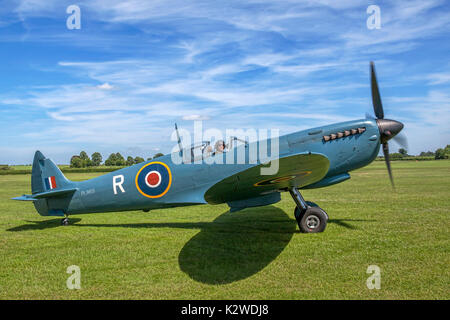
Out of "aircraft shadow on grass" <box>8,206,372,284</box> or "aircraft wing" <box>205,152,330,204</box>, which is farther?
"aircraft shadow on grass" <box>8,206,372,284</box>

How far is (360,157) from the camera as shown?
6.52 meters

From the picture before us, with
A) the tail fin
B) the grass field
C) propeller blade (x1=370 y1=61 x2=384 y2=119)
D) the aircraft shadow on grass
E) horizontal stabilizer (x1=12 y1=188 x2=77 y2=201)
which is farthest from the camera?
the tail fin

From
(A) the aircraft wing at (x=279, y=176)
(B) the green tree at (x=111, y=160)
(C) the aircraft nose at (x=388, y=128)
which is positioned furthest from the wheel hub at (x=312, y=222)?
(B) the green tree at (x=111, y=160)

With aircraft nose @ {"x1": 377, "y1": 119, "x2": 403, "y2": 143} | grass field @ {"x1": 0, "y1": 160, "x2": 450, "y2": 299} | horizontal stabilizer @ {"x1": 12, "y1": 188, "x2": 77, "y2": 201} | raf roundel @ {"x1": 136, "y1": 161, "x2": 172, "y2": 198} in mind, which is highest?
aircraft nose @ {"x1": 377, "y1": 119, "x2": 403, "y2": 143}

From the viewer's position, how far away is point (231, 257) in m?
4.95

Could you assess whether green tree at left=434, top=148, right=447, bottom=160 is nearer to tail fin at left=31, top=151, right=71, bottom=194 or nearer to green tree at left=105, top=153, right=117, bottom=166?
green tree at left=105, top=153, right=117, bottom=166

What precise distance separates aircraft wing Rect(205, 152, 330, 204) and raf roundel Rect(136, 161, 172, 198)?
47.1 inches

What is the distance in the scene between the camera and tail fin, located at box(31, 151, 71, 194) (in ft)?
24.8

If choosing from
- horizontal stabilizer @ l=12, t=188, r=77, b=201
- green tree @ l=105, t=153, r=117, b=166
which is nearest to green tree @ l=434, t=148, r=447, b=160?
green tree @ l=105, t=153, r=117, b=166

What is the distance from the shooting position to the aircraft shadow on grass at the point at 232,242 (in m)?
4.41

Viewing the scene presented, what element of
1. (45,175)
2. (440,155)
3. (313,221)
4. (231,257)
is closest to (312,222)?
(313,221)

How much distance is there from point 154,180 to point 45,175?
3210 mm

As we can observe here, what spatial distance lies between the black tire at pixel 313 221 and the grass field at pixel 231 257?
20 centimetres
